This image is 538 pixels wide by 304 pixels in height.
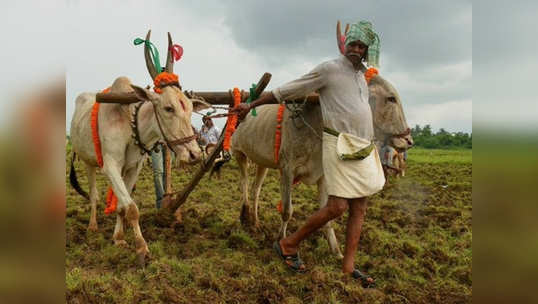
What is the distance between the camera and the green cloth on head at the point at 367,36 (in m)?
3.65

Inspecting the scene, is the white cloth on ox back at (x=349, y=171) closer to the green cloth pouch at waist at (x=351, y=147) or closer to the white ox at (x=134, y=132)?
the green cloth pouch at waist at (x=351, y=147)

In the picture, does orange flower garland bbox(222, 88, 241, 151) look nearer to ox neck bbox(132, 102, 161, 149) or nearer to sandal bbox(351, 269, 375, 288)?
ox neck bbox(132, 102, 161, 149)

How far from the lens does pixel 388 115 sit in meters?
4.74

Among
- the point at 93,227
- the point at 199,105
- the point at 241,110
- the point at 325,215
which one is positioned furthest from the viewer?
the point at 93,227

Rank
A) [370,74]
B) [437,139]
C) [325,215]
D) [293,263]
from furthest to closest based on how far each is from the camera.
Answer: [437,139] → [370,74] → [293,263] → [325,215]

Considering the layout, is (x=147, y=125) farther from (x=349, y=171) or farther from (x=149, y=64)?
A: (x=349, y=171)

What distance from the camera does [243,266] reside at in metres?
4.13

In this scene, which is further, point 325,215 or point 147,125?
point 147,125

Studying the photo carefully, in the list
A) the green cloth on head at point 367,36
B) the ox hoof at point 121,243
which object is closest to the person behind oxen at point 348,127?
the green cloth on head at point 367,36

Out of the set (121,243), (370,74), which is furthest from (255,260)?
(370,74)

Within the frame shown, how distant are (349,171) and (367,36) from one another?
3.93 feet
